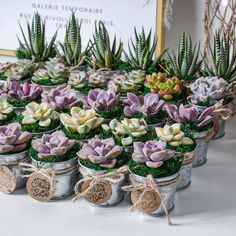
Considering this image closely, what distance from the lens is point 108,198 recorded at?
0.88 meters

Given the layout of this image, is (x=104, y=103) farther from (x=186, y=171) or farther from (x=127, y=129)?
(x=186, y=171)

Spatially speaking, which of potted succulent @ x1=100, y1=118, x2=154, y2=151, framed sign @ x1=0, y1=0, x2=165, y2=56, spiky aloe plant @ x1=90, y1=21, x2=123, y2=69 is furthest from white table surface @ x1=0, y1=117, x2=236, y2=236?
framed sign @ x1=0, y1=0, x2=165, y2=56

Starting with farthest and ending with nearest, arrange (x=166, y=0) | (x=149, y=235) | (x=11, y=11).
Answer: (x=11, y=11) < (x=166, y=0) < (x=149, y=235)

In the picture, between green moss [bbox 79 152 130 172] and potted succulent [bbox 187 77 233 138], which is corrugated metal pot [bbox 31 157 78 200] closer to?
green moss [bbox 79 152 130 172]

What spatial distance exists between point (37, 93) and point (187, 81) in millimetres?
360

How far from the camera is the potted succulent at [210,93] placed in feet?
3.66

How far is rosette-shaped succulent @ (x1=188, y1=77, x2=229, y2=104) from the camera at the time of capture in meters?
1.12

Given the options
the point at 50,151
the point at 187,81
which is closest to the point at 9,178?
the point at 50,151

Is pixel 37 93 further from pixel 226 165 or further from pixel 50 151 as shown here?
pixel 226 165

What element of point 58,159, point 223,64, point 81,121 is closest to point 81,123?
point 81,121

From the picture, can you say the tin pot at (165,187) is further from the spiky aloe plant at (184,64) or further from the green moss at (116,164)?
the spiky aloe plant at (184,64)

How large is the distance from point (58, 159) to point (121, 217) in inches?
5.7

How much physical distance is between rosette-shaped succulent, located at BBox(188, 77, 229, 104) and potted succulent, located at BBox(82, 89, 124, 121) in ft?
0.58

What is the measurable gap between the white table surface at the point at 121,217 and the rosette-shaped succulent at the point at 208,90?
206 mm
